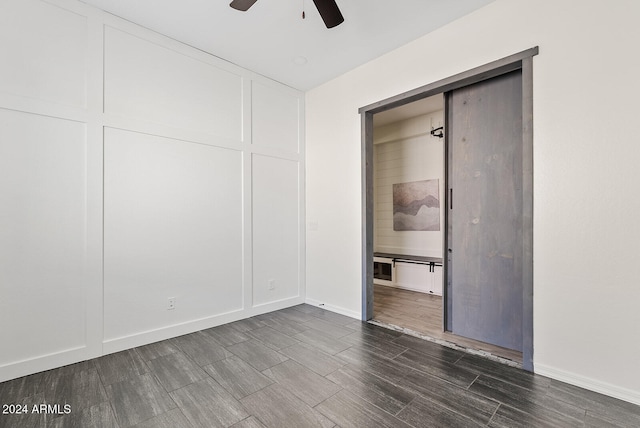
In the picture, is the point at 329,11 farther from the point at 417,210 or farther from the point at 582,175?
the point at 417,210

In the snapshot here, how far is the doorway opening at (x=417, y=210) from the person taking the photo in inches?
92.3

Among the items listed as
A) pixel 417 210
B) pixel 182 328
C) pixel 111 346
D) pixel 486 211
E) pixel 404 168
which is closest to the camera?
pixel 111 346

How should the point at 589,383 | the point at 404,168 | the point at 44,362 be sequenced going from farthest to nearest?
the point at 404,168
the point at 44,362
the point at 589,383

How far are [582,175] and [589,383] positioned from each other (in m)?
1.46

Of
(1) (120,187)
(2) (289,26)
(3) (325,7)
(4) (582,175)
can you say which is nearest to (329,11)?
(3) (325,7)

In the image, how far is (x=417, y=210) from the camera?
521cm

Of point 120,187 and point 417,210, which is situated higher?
point 120,187

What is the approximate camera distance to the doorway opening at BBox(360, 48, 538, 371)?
2.34 m

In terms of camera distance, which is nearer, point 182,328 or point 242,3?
point 242,3

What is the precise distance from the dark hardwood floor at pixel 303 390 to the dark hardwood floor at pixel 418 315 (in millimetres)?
232

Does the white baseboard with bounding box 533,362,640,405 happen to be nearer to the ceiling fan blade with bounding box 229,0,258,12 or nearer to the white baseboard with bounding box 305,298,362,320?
the white baseboard with bounding box 305,298,362,320

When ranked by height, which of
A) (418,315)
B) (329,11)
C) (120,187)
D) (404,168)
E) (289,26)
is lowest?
(418,315)

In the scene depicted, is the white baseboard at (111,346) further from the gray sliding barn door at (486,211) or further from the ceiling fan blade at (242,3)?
the ceiling fan blade at (242,3)

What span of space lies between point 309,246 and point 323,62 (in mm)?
2415
